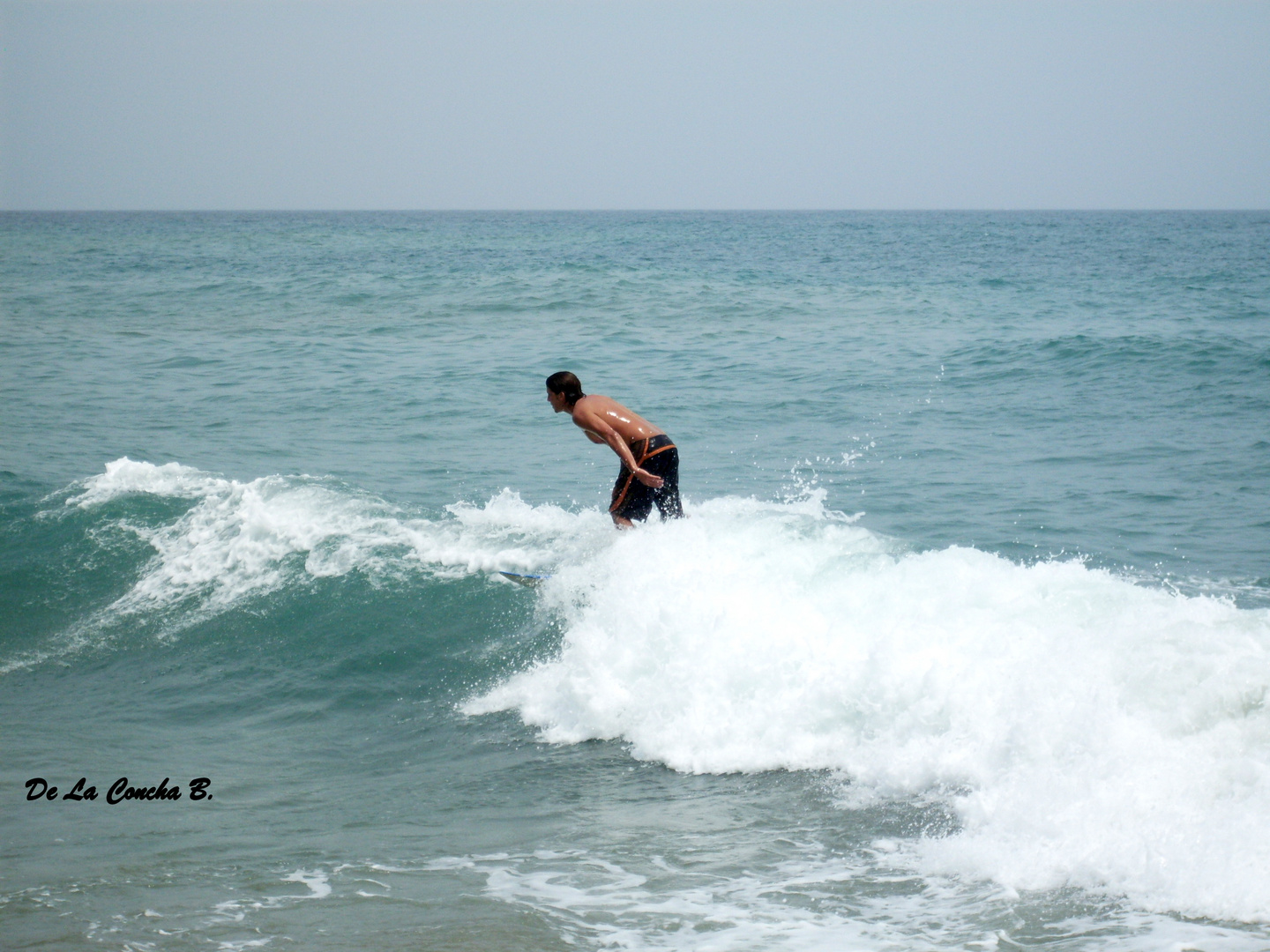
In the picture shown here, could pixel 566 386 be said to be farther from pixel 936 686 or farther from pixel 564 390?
pixel 936 686

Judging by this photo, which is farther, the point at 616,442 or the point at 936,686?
the point at 616,442

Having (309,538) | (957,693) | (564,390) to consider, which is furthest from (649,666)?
(309,538)

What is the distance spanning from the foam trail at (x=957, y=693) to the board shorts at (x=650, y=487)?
0.58ft

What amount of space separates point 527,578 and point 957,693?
3390 mm

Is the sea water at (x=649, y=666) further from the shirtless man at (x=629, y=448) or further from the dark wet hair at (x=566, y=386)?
the dark wet hair at (x=566, y=386)

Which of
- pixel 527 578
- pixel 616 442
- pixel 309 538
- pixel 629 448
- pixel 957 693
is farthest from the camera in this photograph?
pixel 309 538

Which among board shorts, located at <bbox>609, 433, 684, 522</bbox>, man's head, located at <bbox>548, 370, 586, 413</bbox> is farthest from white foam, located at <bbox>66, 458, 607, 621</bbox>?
man's head, located at <bbox>548, 370, 586, 413</bbox>

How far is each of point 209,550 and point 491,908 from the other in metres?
5.95

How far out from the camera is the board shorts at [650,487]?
7.36 m

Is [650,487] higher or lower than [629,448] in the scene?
lower

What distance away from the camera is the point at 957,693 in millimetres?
5699

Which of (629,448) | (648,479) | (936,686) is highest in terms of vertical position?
(629,448)

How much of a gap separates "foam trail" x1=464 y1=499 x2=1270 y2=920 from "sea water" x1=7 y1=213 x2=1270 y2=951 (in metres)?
0.02

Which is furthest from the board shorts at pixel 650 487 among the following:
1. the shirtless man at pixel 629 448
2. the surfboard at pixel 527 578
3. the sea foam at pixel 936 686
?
the surfboard at pixel 527 578
